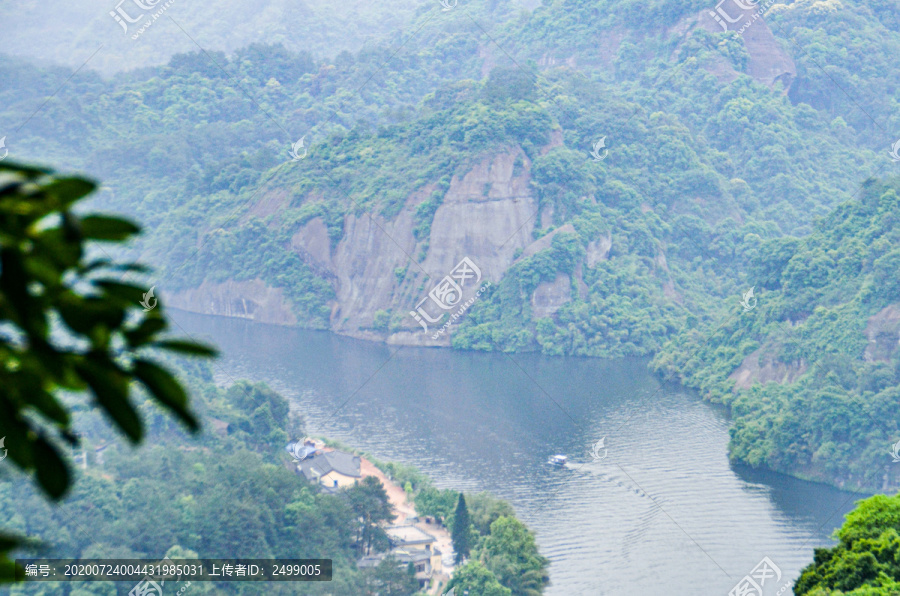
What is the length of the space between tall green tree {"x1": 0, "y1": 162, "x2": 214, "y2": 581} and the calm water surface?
17.2 metres

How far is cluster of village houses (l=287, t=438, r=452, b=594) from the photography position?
17344 millimetres

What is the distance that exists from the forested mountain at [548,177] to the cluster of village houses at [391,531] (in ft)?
30.4

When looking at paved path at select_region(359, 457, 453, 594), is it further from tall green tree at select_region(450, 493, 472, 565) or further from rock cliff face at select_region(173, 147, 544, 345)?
rock cliff face at select_region(173, 147, 544, 345)

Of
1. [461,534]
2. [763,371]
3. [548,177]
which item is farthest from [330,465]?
[548,177]

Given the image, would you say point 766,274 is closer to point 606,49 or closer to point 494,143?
Answer: point 494,143

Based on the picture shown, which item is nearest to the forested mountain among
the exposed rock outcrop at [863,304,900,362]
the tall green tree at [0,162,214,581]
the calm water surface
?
the exposed rock outcrop at [863,304,900,362]

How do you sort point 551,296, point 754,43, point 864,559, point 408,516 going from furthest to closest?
point 754,43, point 551,296, point 408,516, point 864,559

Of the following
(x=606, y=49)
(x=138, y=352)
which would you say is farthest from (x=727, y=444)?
(x=606, y=49)

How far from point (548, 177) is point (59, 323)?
39.3 meters

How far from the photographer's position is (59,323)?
3.45ft

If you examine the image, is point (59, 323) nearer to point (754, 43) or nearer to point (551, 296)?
point (551, 296)

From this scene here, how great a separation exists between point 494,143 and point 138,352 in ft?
129

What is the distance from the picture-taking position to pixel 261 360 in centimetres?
→ 3378

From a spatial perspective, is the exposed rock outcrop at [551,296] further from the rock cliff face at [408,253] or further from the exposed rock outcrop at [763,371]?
the exposed rock outcrop at [763,371]
